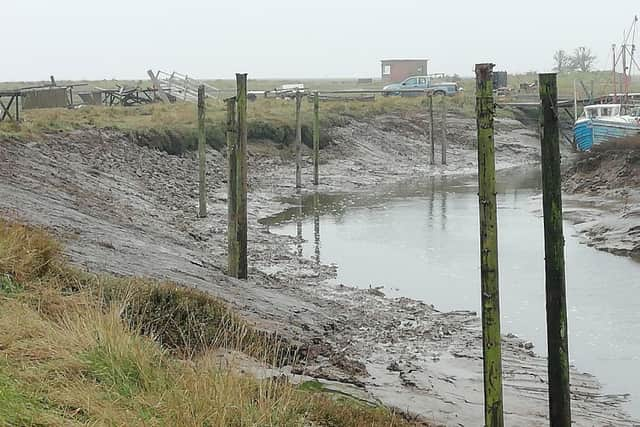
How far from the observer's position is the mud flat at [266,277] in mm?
9906

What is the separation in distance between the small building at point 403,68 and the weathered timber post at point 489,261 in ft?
286

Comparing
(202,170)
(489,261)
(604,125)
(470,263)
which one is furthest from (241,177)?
(604,125)

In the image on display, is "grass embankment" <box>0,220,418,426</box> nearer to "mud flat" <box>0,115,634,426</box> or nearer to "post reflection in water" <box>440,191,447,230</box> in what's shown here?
"mud flat" <box>0,115,634,426</box>

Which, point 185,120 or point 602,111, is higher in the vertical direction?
point 602,111

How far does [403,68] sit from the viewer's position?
96.2 metres

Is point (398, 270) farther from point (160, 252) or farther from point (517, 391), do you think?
point (517, 391)

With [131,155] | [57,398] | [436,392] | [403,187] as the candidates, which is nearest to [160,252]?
[436,392]

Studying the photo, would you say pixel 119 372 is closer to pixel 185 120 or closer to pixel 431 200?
pixel 431 200

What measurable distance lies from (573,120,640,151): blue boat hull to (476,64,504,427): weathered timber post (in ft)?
99.1

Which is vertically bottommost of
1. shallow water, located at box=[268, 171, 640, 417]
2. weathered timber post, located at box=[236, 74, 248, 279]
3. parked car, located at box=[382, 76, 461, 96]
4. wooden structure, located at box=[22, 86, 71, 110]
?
shallow water, located at box=[268, 171, 640, 417]

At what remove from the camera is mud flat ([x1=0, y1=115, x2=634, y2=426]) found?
9906 millimetres

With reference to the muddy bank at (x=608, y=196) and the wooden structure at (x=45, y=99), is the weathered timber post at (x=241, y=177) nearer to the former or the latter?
the muddy bank at (x=608, y=196)

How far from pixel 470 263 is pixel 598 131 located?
23.8 m

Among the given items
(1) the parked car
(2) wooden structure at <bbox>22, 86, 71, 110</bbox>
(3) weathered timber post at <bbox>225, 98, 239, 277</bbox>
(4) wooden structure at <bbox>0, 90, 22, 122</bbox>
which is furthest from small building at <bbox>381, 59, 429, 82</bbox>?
(3) weathered timber post at <bbox>225, 98, 239, 277</bbox>
